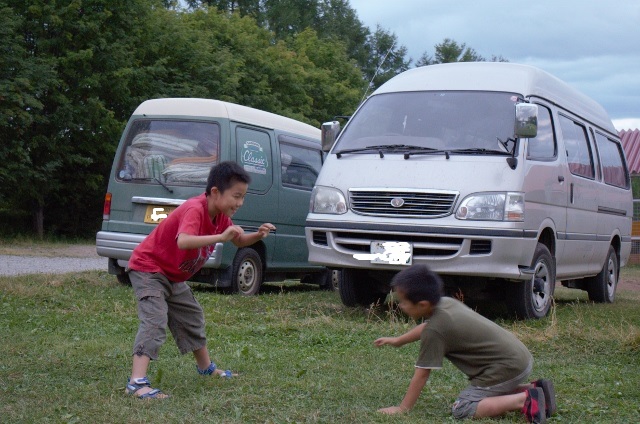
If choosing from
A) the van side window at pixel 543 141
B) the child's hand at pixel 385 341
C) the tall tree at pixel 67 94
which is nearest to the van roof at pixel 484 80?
the van side window at pixel 543 141

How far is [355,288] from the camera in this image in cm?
973

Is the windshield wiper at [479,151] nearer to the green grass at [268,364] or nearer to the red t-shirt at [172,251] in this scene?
the green grass at [268,364]

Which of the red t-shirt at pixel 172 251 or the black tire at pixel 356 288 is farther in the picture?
the black tire at pixel 356 288

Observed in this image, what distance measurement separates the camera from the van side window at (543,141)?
9.18m

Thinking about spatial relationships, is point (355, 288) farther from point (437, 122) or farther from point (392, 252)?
point (437, 122)

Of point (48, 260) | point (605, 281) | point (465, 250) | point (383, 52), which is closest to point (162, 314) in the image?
point (465, 250)

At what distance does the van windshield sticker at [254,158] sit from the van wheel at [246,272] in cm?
99

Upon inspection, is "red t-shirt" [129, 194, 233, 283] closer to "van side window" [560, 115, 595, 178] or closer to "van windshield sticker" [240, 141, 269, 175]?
"van side window" [560, 115, 595, 178]

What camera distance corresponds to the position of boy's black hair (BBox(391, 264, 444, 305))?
4942 millimetres

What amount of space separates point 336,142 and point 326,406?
480 centimetres

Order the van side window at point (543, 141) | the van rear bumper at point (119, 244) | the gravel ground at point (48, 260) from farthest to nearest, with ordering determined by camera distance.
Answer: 1. the gravel ground at point (48, 260)
2. the van rear bumper at point (119, 244)
3. the van side window at point (543, 141)

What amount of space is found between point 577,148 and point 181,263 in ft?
20.7

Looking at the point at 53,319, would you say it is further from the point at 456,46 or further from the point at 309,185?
the point at 456,46

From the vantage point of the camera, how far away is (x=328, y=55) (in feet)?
155
